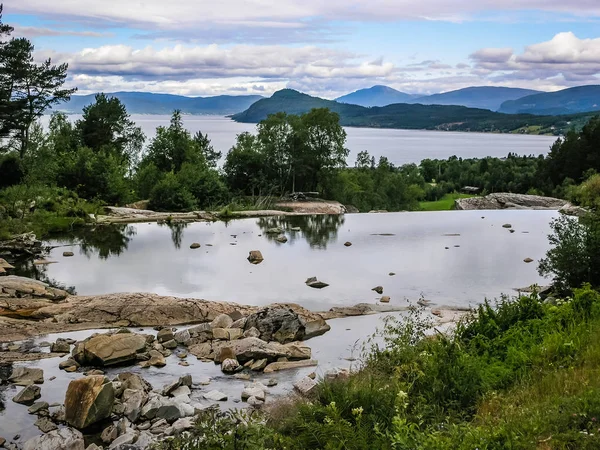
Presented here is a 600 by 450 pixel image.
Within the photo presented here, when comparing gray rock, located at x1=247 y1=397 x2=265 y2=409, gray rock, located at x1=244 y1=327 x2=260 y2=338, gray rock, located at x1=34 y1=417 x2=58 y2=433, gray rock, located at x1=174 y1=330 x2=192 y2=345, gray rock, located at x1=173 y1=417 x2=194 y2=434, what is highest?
gray rock, located at x1=173 y1=417 x2=194 y2=434

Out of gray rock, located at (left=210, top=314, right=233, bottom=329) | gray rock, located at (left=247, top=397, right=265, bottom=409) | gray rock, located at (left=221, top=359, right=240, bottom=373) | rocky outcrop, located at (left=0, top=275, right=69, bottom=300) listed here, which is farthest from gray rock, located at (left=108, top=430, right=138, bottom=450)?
rocky outcrop, located at (left=0, top=275, right=69, bottom=300)

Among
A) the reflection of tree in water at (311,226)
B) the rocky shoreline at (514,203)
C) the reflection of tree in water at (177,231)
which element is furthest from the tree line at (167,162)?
the reflection of tree in water at (311,226)

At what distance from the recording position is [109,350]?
39.2 ft

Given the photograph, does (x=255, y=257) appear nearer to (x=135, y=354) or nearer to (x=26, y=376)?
(x=135, y=354)

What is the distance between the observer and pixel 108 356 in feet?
38.8

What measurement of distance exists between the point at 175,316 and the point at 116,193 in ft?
87.3

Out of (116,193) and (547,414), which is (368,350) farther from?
(116,193)

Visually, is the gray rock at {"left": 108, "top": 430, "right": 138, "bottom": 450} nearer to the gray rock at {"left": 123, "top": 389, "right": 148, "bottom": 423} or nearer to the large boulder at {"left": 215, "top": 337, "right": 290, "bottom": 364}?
the gray rock at {"left": 123, "top": 389, "right": 148, "bottom": 423}

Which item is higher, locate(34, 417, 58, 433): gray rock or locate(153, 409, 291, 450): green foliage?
locate(153, 409, 291, 450): green foliage

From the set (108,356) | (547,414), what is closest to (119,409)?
(108,356)

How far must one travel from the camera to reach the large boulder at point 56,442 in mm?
8164

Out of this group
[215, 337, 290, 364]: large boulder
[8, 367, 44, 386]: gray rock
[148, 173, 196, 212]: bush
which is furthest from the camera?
[148, 173, 196, 212]: bush

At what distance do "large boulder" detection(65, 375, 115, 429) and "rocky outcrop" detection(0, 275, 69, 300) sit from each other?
8214 millimetres

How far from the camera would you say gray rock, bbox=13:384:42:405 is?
32.7 feet
